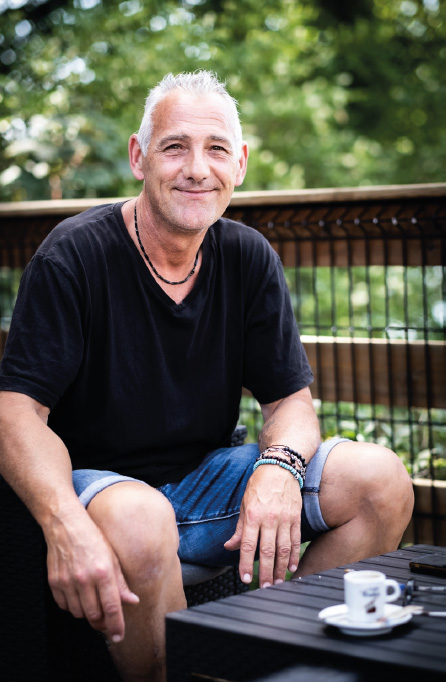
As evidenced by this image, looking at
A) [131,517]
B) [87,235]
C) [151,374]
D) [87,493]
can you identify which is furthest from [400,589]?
[87,235]

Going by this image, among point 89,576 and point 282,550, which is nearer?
point 89,576

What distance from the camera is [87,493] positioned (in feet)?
5.27

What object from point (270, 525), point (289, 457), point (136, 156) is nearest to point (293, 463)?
point (289, 457)

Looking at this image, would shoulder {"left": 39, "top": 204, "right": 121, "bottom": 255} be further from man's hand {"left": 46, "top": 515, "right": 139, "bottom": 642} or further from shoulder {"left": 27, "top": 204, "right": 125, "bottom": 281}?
man's hand {"left": 46, "top": 515, "right": 139, "bottom": 642}

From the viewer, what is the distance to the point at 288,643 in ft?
3.75

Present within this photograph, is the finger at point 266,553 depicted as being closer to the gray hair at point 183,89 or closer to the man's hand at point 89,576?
the man's hand at point 89,576

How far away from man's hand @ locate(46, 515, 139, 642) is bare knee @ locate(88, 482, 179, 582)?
0.02 m

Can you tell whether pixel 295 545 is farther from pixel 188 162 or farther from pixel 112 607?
pixel 188 162

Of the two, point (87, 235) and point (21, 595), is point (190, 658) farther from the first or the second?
point (87, 235)

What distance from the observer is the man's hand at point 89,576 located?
1.45m

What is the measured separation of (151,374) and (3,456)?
410 millimetres

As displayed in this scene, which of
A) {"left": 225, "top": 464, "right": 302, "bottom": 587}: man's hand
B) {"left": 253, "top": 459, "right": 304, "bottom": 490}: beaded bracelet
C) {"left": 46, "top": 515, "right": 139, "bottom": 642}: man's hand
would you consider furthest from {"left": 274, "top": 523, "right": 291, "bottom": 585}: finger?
{"left": 46, "top": 515, "right": 139, "bottom": 642}: man's hand

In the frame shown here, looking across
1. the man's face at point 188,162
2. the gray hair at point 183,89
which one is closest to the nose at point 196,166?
the man's face at point 188,162

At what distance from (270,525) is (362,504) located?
9.1 inches
